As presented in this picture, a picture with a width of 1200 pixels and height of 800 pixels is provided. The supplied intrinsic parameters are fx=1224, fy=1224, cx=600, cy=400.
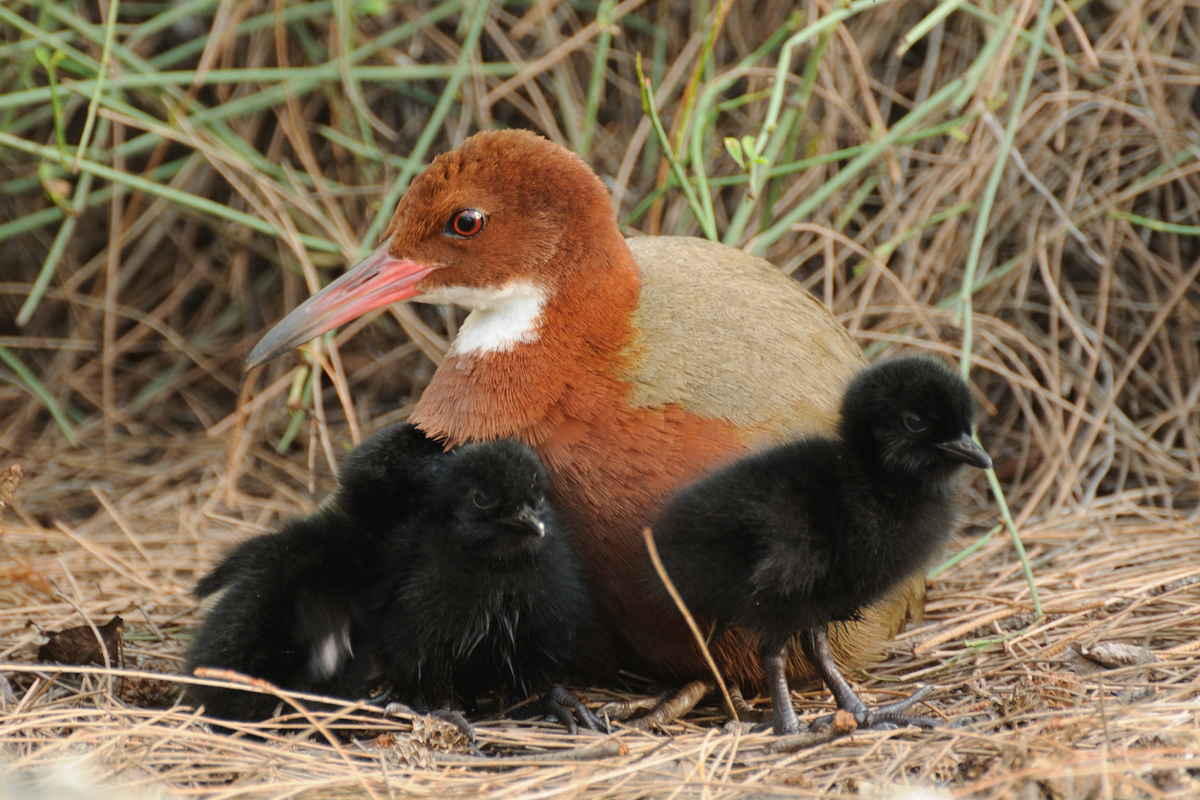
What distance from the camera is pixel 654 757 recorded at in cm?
221

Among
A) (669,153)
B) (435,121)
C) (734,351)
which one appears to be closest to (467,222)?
(734,351)

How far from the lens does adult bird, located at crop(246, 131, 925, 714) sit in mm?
2596

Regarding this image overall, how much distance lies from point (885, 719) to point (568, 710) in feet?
2.22

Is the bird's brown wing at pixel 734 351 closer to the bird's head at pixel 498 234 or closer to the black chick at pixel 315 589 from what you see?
the bird's head at pixel 498 234

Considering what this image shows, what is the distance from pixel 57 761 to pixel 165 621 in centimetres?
102

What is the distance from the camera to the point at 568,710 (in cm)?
269

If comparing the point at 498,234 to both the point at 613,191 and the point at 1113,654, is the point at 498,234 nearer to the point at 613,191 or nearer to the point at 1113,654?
the point at 613,191

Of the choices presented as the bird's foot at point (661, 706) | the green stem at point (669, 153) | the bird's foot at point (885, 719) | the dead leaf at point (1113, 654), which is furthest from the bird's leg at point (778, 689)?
the green stem at point (669, 153)

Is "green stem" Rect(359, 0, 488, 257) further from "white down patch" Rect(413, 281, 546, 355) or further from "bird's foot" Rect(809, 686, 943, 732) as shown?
"bird's foot" Rect(809, 686, 943, 732)

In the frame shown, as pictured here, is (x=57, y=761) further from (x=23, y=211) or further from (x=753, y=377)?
(x=23, y=211)

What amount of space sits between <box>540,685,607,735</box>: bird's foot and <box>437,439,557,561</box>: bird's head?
0.41 metres

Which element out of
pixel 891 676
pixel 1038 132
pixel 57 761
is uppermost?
pixel 1038 132

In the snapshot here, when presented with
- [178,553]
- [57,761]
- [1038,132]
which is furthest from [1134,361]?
[57,761]

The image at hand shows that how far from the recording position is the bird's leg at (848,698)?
252cm
